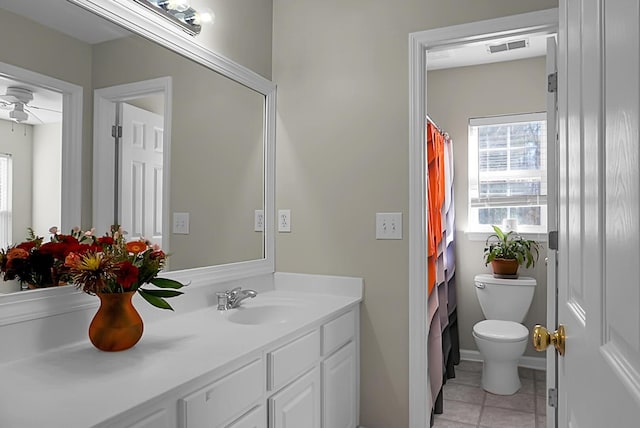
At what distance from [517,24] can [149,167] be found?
1719mm

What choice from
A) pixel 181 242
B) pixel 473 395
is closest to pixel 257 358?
pixel 181 242

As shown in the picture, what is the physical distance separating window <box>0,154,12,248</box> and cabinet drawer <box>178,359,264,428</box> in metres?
0.71

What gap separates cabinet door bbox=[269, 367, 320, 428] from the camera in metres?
1.59

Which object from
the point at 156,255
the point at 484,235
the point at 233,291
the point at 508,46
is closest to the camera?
the point at 156,255

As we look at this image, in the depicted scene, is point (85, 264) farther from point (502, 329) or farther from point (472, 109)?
point (472, 109)

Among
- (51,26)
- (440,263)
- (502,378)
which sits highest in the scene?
(51,26)

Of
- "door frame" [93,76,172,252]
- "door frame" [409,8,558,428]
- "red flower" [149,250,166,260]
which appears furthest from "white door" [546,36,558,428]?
"door frame" [93,76,172,252]

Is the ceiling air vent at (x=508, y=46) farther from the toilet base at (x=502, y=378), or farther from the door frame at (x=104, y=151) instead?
the door frame at (x=104, y=151)

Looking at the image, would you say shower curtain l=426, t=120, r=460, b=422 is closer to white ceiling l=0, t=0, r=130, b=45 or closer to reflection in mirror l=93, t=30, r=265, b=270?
reflection in mirror l=93, t=30, r=265, b=270

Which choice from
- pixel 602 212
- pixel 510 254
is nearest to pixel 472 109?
pixel 510 254

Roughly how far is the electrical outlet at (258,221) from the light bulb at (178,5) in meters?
1.06

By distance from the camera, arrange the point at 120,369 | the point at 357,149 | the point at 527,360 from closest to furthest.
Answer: the point at 120,369, the point at 357,149, the point at 527,360

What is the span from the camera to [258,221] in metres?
2.46

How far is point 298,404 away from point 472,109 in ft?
9.54
